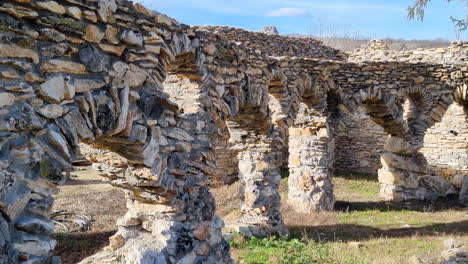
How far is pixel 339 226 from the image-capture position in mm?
10953

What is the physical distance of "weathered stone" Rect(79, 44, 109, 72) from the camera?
3.92m

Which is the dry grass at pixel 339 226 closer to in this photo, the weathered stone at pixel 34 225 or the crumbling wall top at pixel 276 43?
the weathered stone at pixel 34 225

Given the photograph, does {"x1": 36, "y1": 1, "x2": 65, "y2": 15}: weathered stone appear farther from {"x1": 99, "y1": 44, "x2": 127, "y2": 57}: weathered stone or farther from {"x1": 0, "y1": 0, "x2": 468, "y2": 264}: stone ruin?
Result: {"x1": 99, "y1": 44, "x2": 127, "y2": 57}: weathered stone

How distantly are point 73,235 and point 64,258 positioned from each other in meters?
1.33

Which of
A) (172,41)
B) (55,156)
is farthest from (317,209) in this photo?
(55,156)

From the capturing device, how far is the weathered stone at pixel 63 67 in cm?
351

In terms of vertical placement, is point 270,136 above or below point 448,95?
below

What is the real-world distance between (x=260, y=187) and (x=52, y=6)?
7.21m

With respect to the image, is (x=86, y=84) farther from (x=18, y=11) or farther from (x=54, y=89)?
(x=18, y=11)

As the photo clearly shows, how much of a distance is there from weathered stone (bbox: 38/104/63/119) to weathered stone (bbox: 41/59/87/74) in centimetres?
30

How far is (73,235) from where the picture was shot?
8891 mm

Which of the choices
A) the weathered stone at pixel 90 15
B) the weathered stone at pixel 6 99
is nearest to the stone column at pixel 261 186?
the weathered stone at pixel 90 15

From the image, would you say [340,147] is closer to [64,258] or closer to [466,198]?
[466,198]

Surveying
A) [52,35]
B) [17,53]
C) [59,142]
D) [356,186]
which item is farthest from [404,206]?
[17,53]
